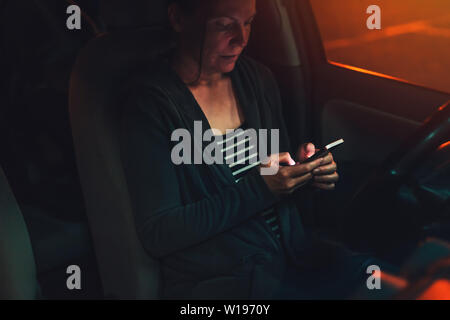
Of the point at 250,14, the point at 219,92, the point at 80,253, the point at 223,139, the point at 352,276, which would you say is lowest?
the point at 352,276

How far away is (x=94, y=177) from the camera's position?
4.01 ft

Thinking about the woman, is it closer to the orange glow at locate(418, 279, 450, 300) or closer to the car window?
the orange glow at locate(418, 279, 450, 300)

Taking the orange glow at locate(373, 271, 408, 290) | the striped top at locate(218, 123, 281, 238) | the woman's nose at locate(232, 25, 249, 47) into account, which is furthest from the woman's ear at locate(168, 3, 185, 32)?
the orange glow at locate(373, 271, 408, 290)

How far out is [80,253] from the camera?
1.37 m

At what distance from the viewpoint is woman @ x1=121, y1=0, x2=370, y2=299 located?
1.16 meters

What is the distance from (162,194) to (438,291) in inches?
25.3

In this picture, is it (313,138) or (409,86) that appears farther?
(313,138)

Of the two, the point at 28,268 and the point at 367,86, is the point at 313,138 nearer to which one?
the point at 367,86

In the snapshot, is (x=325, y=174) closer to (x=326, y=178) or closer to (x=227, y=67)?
(x=326, y=178)

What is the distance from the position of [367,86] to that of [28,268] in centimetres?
115

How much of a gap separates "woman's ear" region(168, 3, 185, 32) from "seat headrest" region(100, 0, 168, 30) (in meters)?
0.07

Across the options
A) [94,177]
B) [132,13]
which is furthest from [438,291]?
[132,13]
